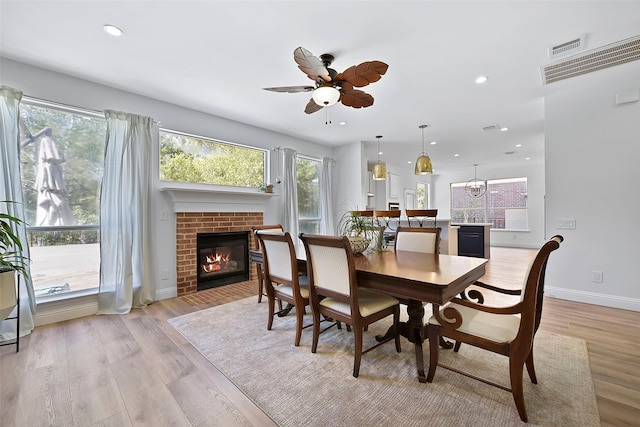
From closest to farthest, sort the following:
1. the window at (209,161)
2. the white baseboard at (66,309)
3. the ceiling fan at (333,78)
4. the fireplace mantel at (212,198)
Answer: the ceiling fan at (333,78)
the white baseboard at (66,309)
the fireplace mantel at (212,198)
the window at (209,161)

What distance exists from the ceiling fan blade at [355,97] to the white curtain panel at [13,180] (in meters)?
3.05

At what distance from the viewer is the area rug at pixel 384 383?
1.42 metres

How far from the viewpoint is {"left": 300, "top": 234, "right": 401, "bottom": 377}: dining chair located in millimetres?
1721

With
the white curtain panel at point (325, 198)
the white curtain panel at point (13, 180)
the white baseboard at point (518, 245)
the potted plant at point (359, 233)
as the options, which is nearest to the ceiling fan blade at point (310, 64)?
the potted plant at point (359, 233)

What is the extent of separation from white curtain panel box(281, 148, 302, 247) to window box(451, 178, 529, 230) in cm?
647

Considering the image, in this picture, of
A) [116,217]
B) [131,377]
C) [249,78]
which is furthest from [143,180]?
[131,377]

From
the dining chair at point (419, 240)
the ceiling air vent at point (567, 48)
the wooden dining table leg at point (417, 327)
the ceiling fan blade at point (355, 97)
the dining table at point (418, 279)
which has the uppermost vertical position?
the ceiling air vent at point (567, 48)

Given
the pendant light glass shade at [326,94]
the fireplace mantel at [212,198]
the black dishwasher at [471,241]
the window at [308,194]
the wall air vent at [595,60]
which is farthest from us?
the black dishwasher at [471,241]

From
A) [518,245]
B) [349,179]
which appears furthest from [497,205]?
[349,179]

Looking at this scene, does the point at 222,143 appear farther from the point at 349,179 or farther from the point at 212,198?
the point at 349,179

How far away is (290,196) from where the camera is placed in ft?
16.1

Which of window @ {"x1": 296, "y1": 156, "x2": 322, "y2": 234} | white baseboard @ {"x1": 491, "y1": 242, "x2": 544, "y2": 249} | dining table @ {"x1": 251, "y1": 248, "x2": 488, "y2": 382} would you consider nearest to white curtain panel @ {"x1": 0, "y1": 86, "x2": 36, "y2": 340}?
dining table @ {"x1": 251, "y1": 248, "x2": 488, "y2": 382}

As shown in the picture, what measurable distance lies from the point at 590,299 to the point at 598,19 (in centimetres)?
290

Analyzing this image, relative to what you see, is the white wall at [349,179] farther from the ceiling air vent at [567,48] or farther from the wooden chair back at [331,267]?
the wooden chair back at [331,267]
